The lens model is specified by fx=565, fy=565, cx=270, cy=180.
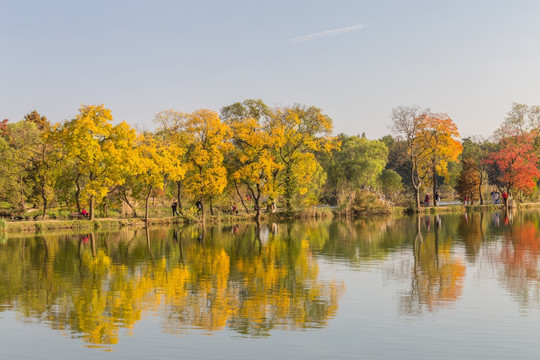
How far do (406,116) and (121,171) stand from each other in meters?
33.7

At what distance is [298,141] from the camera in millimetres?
60594

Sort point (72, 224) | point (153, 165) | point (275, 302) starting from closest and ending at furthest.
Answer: point (275, 302)
point (72, 224)
point (153, 165)

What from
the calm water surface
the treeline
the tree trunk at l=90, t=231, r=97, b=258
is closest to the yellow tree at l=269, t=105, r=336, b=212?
the treeline

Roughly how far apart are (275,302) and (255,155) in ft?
139

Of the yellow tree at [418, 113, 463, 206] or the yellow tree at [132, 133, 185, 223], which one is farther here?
the yellow tree at [418, 113, 463, 206]

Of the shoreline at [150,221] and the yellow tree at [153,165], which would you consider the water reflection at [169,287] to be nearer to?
the shoreline at [150,221]

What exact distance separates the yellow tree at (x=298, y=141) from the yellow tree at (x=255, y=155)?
114 cm

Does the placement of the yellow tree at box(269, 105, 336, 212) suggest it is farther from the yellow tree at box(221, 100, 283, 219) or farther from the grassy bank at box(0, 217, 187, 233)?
the grassy bank at box(0, 217, 187, 233)

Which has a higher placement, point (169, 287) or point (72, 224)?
point (72, 224)

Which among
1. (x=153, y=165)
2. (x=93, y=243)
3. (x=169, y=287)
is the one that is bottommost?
(x=169, y=287)

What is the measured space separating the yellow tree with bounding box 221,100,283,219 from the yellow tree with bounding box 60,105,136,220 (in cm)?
1171

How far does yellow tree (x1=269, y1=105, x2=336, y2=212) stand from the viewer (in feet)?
196

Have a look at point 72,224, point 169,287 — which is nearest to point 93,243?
point 72,224

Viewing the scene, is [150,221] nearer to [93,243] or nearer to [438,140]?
[93,243]
